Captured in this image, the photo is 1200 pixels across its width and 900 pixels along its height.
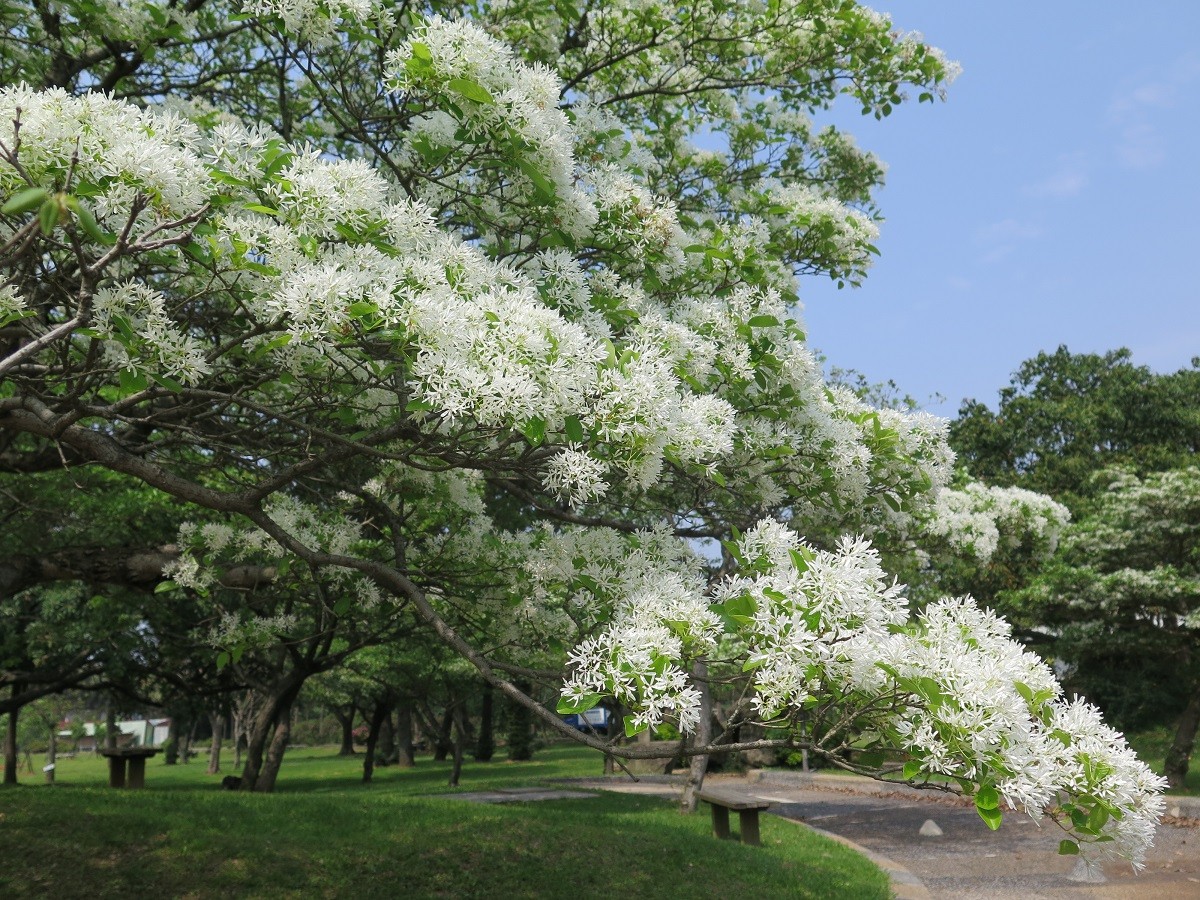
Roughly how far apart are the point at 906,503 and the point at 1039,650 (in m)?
14.1

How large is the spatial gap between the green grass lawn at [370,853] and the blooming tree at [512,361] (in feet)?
7.18

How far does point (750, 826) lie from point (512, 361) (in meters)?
8.47

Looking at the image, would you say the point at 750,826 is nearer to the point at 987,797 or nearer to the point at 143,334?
the point at 987,797

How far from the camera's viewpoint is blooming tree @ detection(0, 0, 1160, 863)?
2822 millimetres

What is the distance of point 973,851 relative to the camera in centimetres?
1089

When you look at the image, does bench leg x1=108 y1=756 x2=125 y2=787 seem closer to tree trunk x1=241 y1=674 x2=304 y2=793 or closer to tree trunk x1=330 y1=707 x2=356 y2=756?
tree trunk x1=241 y1=674 x2=304 y2=793

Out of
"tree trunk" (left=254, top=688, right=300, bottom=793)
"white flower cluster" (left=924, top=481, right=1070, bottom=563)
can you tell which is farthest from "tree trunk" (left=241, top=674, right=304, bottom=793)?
"white flower cluster" (left=924, top=481, right=1070, bottom=563)

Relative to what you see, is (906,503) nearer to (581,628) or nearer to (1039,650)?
(581,628)

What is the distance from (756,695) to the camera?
2.87 meters

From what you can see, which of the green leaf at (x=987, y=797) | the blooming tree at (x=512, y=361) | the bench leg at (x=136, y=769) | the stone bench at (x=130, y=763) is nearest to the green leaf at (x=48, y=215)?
the blooming tree at (x=512, y=361)

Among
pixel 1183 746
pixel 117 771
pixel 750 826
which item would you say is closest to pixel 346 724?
pixel 117 771

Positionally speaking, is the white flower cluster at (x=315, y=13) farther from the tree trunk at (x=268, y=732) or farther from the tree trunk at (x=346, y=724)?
the tree trunk at (x=346, y=724)

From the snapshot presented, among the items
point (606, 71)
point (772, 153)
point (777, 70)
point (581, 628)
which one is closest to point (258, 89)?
point (606, 71)

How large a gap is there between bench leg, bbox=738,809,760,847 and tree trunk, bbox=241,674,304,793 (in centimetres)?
670
